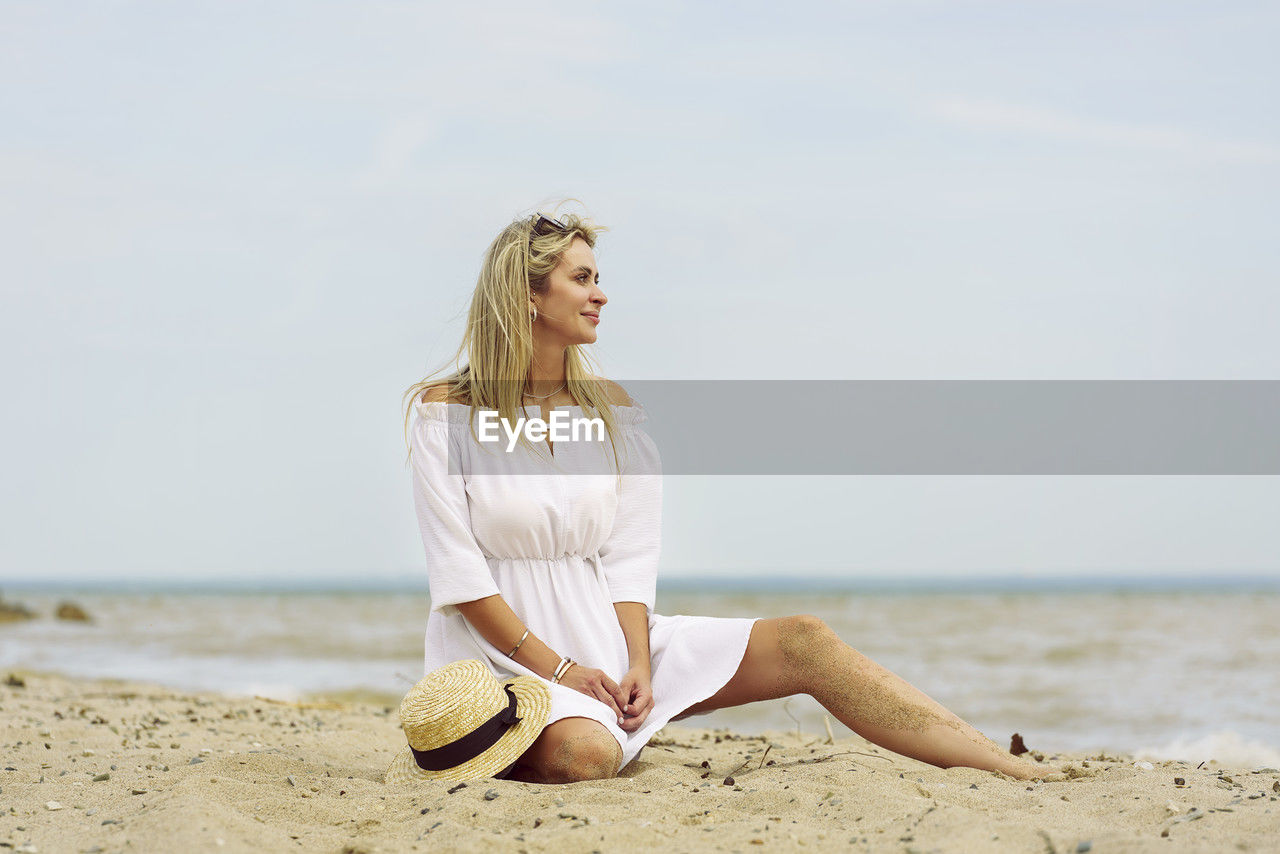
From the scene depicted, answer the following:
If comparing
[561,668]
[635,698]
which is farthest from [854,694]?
[561,668]

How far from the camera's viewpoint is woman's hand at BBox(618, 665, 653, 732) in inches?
139

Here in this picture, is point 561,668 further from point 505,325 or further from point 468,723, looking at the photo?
point 505,325

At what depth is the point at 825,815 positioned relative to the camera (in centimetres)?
283

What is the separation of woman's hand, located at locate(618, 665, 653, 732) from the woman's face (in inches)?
46.4

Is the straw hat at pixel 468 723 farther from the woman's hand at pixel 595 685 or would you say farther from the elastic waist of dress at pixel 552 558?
the elastic waist of dress at pixel 552 558

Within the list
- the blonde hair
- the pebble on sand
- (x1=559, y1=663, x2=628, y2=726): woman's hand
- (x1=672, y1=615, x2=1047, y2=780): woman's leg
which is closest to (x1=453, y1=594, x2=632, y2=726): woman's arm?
(x1=559, y1=663, x2=628, y2=726): woman's hand

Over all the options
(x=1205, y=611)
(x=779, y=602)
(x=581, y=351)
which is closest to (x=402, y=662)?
(x=581, y=351)

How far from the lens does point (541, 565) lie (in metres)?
3.71

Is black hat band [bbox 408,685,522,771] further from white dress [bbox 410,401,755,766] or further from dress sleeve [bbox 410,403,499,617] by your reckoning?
dress sleeve [bbox 410,403,499,617]

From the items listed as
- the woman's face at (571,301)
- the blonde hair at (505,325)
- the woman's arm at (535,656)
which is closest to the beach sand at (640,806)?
the woman's arm at (535,656)

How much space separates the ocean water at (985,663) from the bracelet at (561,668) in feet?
2.79

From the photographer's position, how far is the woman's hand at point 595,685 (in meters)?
3.49

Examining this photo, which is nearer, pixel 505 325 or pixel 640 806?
pixel 640 806

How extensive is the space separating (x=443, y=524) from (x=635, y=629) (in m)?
0.77
